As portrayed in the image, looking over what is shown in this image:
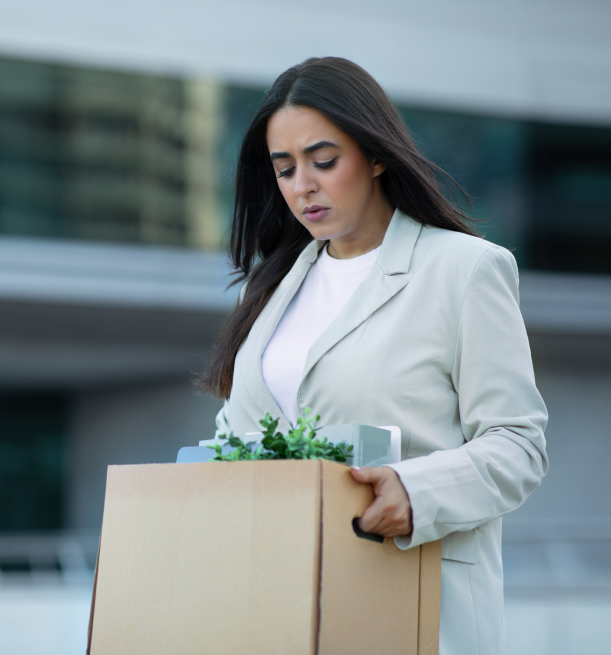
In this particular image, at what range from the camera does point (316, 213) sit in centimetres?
181

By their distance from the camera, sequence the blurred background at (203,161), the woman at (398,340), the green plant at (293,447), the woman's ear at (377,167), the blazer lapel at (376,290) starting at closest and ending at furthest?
the green plant at (293,447) → the woman at (398,340) → the blazer lapel at (376,290) → the woman's ear at (377,167) → the blurred background at (203,161)

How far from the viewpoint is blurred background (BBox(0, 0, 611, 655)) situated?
978 cm

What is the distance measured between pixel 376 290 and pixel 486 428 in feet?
1.15

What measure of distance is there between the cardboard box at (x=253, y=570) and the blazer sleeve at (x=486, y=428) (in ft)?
0.27

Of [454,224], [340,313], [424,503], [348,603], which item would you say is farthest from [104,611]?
[454,224]

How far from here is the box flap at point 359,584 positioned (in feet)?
4.19

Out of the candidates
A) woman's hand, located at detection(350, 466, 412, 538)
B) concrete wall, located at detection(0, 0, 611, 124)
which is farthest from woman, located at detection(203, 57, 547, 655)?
concrete wall, located at detection(0, 0, 611, 124)

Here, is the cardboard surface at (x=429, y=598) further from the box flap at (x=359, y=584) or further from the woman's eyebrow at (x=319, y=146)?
the woman's eyebrow at (x=319, y=146)

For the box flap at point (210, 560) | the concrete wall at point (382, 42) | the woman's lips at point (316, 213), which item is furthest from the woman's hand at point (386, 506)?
the concrete wall at point (382, 42)

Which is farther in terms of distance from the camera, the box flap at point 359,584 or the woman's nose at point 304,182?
the woman's nose at point 304,182

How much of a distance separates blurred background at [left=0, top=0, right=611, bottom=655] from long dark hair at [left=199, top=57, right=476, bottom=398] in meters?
7.05

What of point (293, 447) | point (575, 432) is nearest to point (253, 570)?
point (293, 447)

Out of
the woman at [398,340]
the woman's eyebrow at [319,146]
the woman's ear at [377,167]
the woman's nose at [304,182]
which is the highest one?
the woman's ear at [377,167]

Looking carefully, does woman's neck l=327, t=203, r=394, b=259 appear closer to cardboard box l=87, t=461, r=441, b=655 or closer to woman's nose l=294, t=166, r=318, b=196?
woman's nose l=294, t=166, r=318, b=196
